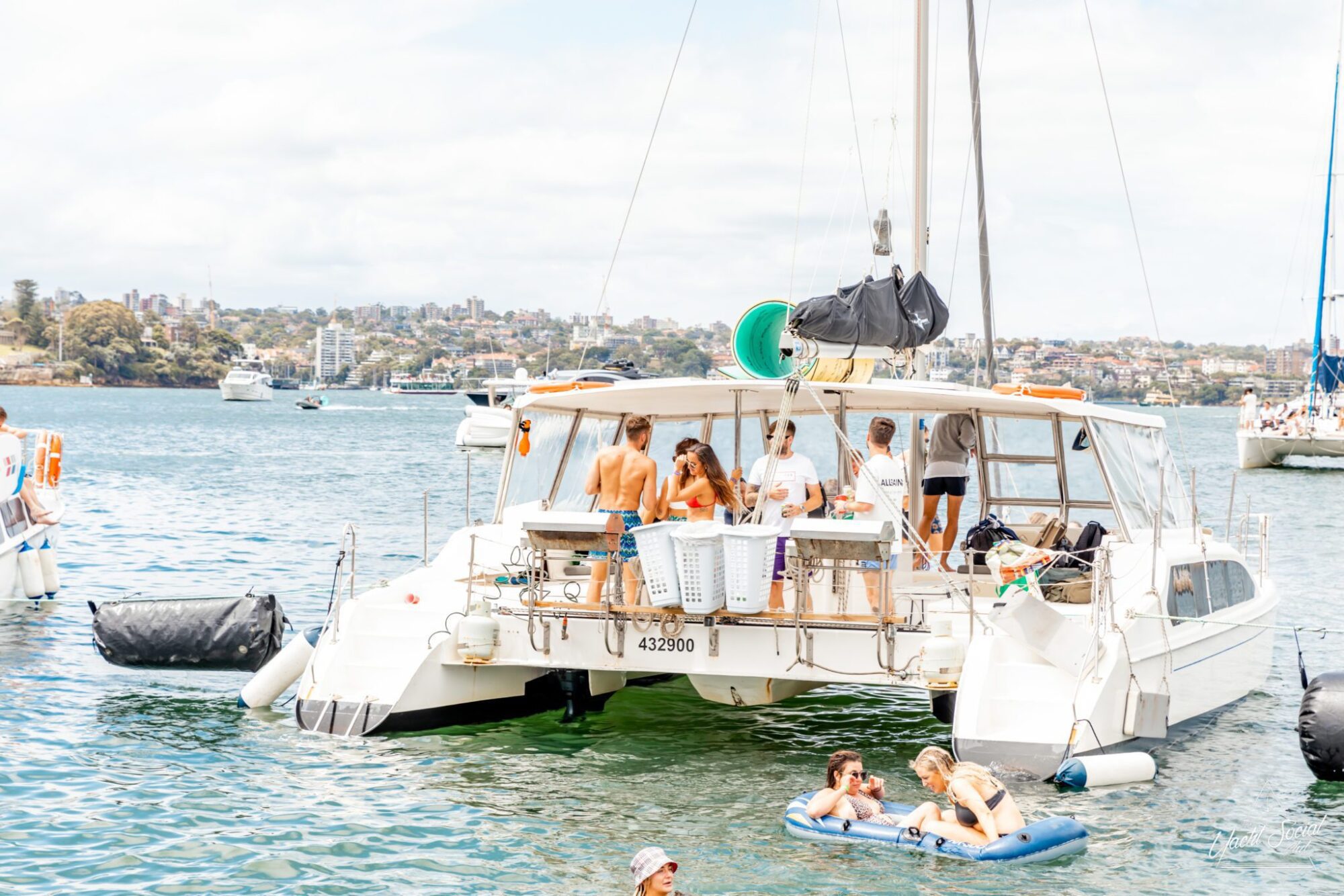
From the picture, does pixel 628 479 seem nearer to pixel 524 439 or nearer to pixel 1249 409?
pixel 524 439

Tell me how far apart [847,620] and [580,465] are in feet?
13.6

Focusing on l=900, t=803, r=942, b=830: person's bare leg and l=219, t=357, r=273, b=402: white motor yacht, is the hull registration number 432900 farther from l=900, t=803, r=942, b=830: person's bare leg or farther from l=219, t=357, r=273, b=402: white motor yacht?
l=219, t=357, r=273, b=402: white motor yacht

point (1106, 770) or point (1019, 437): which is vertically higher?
point (1019, 437)

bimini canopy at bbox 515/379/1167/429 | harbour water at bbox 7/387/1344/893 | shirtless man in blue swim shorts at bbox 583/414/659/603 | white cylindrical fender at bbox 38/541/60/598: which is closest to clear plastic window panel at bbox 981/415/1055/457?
bimini canopy at bbox 515/379/1167/429

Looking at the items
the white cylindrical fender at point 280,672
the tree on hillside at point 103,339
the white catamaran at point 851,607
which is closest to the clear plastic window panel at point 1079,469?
the white catamaran at point 851,607

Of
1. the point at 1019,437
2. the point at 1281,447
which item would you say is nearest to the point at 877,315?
the point at 1019,437

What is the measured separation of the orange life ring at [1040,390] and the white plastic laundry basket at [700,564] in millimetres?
3137

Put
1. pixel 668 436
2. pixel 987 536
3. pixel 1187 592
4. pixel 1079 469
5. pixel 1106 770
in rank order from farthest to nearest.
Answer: pixel 668 436
pixel 1079 469
pixel 987 536
pixel 1187 592
pixel 1106 770

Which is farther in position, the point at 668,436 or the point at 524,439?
the point at 668,436

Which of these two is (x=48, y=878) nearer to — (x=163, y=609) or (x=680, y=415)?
(x=163, y=609)

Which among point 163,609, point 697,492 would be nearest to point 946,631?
point 697,492

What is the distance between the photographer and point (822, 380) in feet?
37.2

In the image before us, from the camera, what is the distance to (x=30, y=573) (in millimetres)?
18234

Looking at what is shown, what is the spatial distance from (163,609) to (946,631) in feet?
20.7
